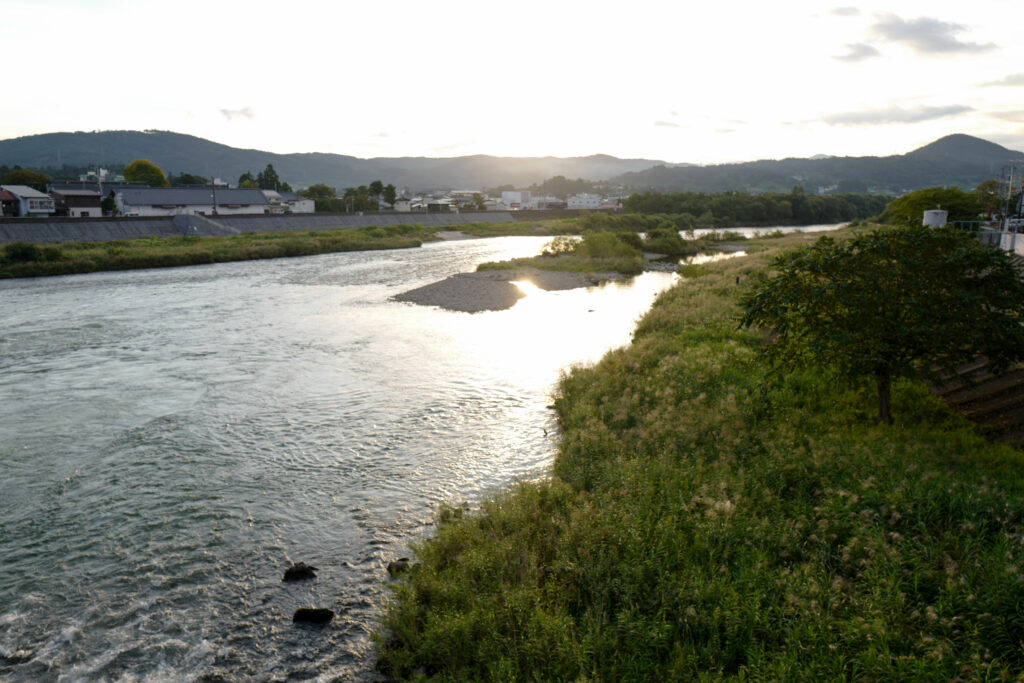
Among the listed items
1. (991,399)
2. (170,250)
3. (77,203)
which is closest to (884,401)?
(991,399)

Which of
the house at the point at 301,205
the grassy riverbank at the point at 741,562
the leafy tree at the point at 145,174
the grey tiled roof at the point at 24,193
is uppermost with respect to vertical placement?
the leafy tree at the point at 145,174

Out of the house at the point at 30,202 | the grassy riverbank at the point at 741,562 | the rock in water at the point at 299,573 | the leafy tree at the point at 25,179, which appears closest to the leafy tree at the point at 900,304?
the grassy riverbank at the point at 741,562

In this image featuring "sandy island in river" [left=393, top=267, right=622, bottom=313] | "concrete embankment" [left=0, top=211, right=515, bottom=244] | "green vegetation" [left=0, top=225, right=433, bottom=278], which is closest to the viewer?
"sandy island in river" [left=393, top=267, right=622, bottom=313]

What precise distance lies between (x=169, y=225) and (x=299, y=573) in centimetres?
9451

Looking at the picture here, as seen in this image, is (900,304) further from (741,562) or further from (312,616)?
(312,616)

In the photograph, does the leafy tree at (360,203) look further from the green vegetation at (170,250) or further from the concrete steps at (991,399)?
the concrete steps at (991,399)

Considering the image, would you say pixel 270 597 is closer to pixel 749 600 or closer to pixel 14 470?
pixel 749 600

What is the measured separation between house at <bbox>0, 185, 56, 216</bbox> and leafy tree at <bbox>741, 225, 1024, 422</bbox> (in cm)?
11812

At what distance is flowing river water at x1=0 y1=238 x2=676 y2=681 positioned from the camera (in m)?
9.41

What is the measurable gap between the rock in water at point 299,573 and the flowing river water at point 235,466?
0.18 meters

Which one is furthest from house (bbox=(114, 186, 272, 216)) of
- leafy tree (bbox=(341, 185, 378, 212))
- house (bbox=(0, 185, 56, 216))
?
leafy tree (bbox=(341, 185, 378, 212))

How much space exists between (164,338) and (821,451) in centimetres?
3032

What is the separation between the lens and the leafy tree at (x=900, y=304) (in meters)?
11.9

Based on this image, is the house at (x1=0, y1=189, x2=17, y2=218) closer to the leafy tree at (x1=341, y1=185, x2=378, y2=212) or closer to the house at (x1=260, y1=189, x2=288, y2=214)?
the house at (x1=260, y1=189, x2=288, y2=214)
